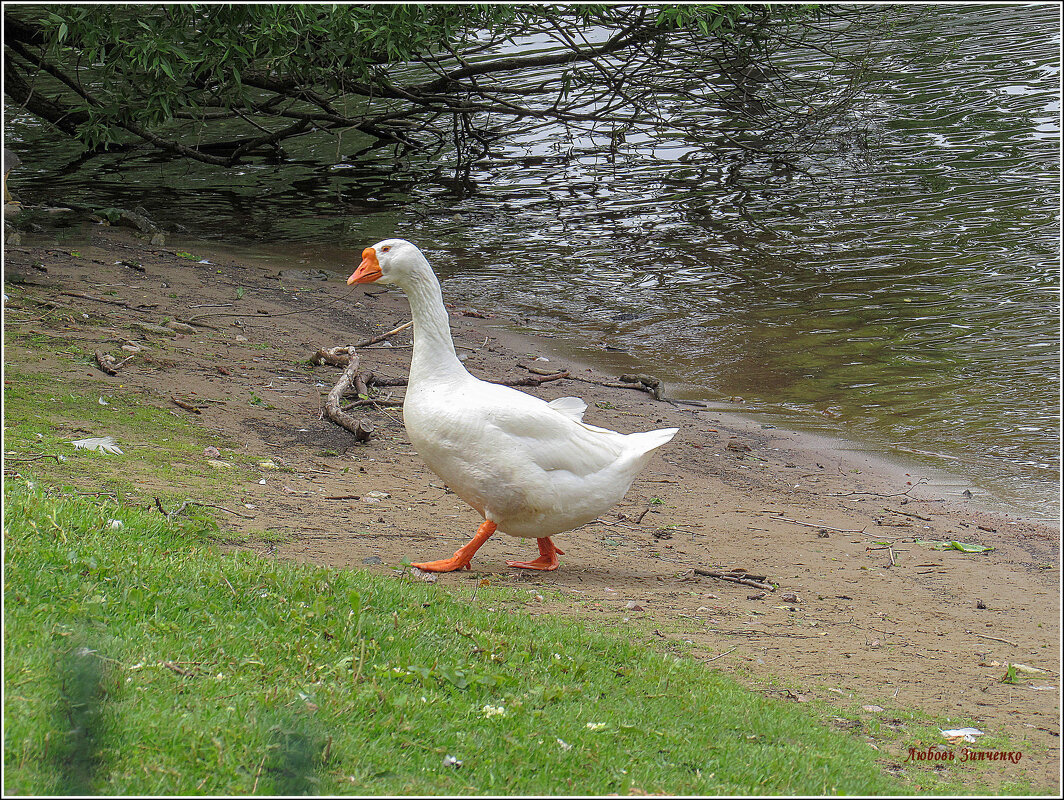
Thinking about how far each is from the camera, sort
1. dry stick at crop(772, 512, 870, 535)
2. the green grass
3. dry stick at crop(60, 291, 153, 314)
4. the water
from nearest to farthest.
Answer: the green grass, dry stick at crop(772, 512, 870, 535), dry stick at crop(60, 291, 153, 314), the water

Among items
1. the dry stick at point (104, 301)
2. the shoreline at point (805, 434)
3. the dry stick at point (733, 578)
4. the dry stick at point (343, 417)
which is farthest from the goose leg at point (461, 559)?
the dry stick at point (104, 301)

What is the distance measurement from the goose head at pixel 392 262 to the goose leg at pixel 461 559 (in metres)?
1.77

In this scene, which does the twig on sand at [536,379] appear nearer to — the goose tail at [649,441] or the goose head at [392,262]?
the goose tail at [649,441]

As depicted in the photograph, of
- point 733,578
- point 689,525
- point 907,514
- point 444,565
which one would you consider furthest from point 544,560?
point 907,514

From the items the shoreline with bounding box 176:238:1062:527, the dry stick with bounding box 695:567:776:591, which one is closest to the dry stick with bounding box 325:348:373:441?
the dry stick with bounding box 695:567:776:591

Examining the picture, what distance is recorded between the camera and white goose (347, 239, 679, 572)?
5.87 meters

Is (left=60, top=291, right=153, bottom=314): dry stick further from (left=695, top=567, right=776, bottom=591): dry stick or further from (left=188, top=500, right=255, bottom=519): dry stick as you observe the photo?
(left=695, top=567, right=776, bottom=591): dry stick

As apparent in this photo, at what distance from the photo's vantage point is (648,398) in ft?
36.3

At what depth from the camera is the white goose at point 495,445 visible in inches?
231

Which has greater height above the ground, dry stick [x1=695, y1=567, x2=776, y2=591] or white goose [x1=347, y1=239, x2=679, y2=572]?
white goose [x1=347, y1=239, x2=679, y2=572]

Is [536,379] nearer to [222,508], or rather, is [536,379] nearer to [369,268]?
[369,268]

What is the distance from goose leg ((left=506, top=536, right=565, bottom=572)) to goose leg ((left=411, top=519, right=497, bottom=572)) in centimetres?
49

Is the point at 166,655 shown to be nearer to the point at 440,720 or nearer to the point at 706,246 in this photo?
the point at 440,720

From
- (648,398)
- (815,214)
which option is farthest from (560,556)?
(815,214)
